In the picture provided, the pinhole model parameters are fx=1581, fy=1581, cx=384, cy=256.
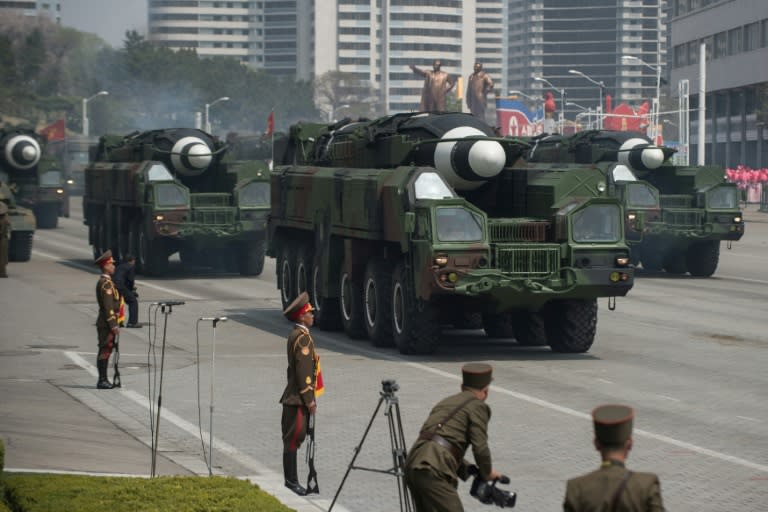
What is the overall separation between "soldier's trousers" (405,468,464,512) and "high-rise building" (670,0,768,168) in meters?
90.3

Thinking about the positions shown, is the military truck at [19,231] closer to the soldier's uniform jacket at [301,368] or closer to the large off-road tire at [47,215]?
the large off-road tire at [47,215]

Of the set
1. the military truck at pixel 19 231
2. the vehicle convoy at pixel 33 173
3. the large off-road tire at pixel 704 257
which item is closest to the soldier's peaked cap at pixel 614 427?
the large off-road tire at pixel 704 257

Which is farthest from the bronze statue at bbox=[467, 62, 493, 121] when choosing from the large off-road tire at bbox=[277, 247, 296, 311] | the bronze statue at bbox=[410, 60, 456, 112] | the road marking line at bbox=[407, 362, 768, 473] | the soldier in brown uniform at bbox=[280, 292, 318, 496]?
the soldier in brown uniform at bbox=[280, 292, 318, 496]

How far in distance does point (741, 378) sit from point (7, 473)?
11288mm

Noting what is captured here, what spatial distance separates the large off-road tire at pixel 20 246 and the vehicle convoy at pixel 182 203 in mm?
2310

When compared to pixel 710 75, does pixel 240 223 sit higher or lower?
A: lower

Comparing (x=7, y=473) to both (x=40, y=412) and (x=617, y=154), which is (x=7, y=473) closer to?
(x=40, y=412)

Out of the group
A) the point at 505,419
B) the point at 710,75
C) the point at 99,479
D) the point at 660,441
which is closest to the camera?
the point at 99,479

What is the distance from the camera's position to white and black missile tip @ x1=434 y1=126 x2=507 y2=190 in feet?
79.5

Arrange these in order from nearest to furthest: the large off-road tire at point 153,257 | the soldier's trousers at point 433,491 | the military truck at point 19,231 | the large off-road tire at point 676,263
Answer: the soldier's trousers at point 433,491, the large off-road tire at point 153,257, the large off-road tire at point 676,263, the military truck at point 19,231

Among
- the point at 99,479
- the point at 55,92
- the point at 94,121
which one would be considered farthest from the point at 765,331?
the point at 55,92

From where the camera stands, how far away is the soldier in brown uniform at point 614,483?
766 cm

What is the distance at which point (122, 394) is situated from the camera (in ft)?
67.1

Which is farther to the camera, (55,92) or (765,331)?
(55,92)
